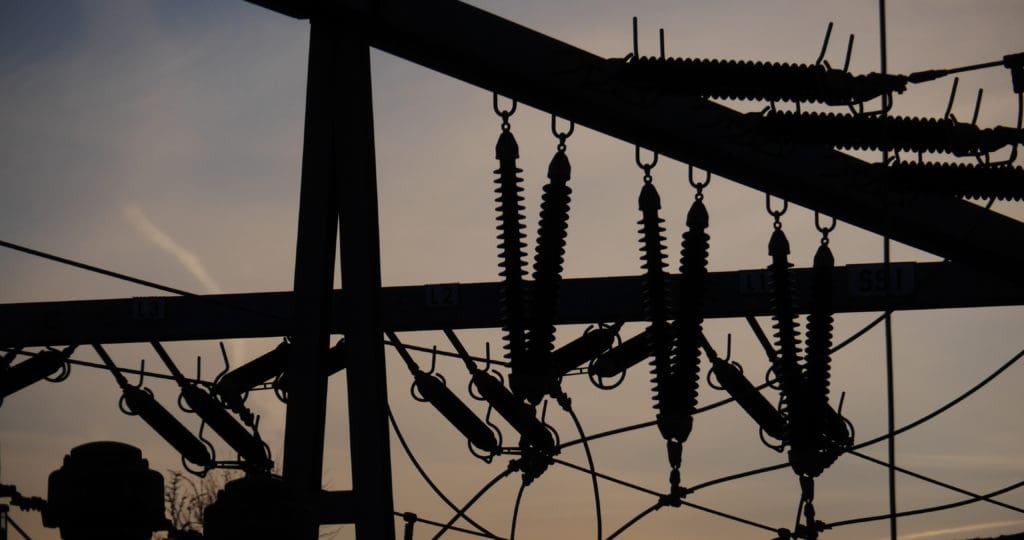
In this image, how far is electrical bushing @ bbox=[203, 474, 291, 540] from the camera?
3838 millimetres

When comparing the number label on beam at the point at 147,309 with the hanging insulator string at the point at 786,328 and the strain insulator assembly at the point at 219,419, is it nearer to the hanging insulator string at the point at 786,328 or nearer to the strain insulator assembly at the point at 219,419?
the strain insulator assembly at the point at 219,419

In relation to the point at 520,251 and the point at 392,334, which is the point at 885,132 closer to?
the point at 520,251

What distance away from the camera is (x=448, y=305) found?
10.5 meters

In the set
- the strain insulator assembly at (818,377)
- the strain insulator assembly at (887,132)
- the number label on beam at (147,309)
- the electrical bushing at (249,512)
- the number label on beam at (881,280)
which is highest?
the number label on beam at (147,309)

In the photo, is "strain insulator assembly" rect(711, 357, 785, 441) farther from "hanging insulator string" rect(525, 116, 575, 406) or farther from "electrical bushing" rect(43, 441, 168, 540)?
"electrical bushing" rect(43, 441, 168, 540)

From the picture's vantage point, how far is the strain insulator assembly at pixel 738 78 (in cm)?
805

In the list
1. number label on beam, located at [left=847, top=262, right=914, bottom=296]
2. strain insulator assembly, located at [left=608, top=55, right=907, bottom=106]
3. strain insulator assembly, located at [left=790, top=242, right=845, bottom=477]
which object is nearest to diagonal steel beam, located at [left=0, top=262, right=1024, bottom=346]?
number label on beam, located at [left=847, top=262, right=914, bottom=296]

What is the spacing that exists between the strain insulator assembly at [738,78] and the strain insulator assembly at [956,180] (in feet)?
1.58

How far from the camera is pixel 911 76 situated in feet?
28.0

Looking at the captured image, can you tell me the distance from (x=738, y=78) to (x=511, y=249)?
4.86 feet

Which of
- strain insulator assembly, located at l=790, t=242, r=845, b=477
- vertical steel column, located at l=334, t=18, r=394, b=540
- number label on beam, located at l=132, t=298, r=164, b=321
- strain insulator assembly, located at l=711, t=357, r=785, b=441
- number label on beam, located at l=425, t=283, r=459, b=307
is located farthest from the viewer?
number label on beam, located at l=132, t=298, r=164, b=321

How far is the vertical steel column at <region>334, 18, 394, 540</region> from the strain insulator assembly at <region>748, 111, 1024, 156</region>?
82.1 inches

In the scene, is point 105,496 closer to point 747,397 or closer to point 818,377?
point 818,377

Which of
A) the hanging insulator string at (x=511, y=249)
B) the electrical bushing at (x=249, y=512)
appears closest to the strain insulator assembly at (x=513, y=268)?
the hanging insulator string at (x=511, y=249)
